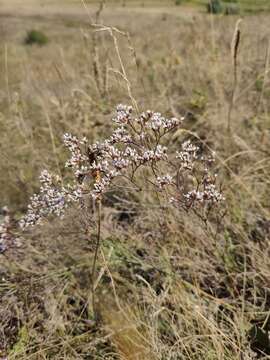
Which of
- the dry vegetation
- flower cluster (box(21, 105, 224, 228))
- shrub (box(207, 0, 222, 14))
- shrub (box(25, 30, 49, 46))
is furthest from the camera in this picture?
shrub (box(25, 30, 49, 46))

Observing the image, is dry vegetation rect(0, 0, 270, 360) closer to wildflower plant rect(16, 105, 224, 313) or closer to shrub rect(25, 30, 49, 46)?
wildflower plant rect(16, 105, 224, 313)

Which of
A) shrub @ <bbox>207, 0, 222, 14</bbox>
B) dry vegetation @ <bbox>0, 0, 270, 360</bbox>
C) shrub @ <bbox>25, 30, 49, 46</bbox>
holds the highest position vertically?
shrub @ <bbox>25, 30, 49, 46</bbox>

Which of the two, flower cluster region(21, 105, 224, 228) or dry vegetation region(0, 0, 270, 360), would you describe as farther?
dry vegetation region(0, 0, 270, 360)

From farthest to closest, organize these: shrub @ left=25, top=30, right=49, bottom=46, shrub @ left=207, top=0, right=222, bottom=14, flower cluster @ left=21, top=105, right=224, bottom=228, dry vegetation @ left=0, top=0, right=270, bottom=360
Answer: shrub @ left=25, top=30, right=49, bottom=46, shrub @ left=207, top=0, right=222, bottom=14, dry vegetation @ left=0, top=0, right=270, bottom=360, flower cluster @ left=21, top=105, right=224, bottom=228

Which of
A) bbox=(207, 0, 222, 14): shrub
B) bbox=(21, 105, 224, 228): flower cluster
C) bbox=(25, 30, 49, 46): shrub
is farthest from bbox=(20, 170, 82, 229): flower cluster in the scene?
bbox=(25, 30, 49, 46): shrub

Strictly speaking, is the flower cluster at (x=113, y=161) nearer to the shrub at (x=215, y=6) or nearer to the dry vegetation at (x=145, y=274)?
the dry vegetation at (x=145, y=274)

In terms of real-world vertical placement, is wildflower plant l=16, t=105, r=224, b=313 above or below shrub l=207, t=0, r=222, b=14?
below

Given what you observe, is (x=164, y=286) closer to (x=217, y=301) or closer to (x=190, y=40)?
(x=217, y=301)

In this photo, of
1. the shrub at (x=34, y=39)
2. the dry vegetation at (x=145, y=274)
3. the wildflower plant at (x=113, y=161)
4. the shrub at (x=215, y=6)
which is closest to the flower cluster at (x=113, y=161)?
the wildflower plant at (x=113, y=161)

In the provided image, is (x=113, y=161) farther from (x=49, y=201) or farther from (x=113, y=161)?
(x=49, y=201)

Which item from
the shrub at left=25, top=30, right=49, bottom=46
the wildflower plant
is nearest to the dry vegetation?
the wildflower plant

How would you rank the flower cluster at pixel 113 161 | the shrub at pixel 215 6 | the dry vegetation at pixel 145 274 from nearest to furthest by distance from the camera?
the flower cluster at pixel 113 161 → the dry vegetation at pixel 145 274 → the shrub at pixel 215 6

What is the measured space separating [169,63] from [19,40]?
59.3 ft

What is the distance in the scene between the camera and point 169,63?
3604 millimetres
